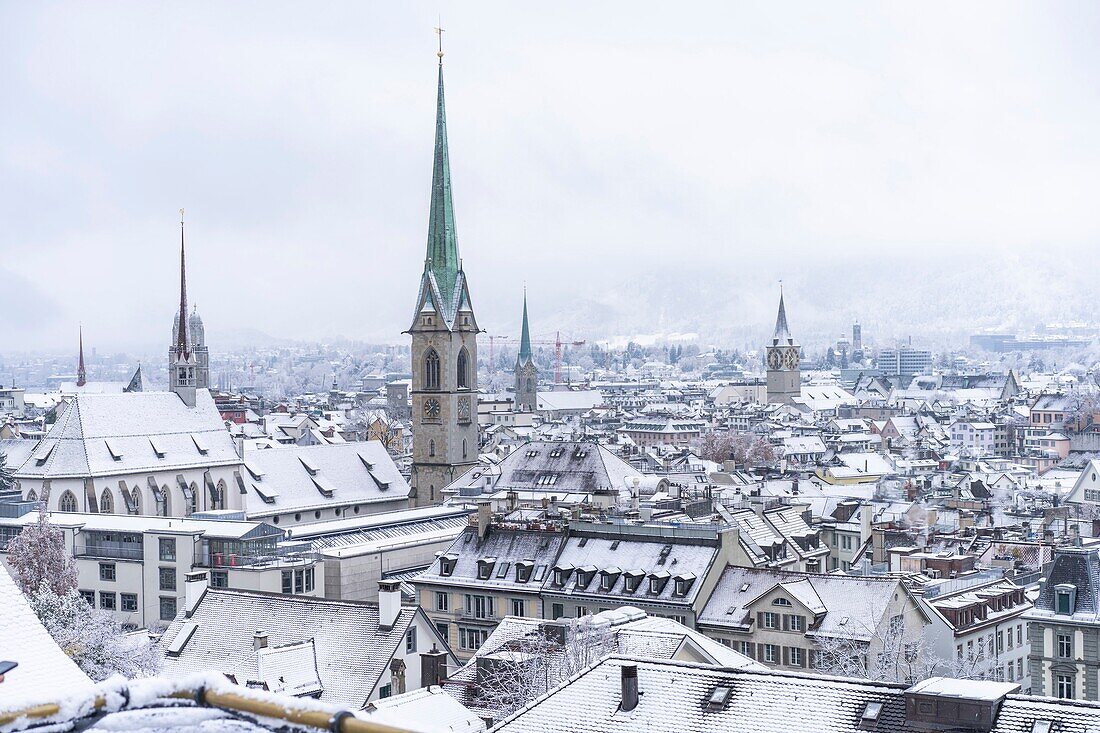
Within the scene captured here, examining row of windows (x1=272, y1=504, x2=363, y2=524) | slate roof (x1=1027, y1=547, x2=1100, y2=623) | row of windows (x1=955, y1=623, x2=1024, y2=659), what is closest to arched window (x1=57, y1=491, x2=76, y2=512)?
row of windows (x1=272, y1=504, x2=363, y2=524)

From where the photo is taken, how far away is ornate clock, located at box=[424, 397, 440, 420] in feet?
288

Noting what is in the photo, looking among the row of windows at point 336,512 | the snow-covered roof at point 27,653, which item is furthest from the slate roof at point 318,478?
the snow-covered roof at point 27,653

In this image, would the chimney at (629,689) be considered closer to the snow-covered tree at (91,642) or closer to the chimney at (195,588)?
the snow-covered tree at (91,642)

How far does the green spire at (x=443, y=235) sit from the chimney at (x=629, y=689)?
67336 mm

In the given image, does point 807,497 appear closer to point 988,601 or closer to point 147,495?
point 988,601

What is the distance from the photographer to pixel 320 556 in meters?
54.4

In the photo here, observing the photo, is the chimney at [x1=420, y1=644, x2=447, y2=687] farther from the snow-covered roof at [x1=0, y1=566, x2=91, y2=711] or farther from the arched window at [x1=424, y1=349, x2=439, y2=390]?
the arched window at [x1=424, y1=349, x2=439, y2=390]

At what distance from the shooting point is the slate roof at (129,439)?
230 feet

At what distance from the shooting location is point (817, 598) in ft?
136

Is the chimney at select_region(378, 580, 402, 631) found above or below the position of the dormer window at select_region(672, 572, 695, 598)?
above

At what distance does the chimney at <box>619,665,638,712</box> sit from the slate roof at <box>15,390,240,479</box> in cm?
5224

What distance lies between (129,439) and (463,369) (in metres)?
22.7

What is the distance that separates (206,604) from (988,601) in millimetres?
23504

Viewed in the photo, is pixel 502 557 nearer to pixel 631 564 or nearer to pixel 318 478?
pixel 631 564
